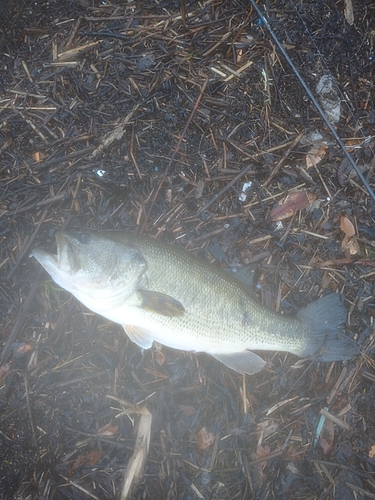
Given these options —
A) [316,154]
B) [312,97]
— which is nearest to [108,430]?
[316,154]

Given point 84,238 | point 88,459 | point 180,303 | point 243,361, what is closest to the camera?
point 84,238

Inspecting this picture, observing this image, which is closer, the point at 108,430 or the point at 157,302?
the point at 157,302

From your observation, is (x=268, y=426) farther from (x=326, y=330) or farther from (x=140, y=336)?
(x=140, y=336)

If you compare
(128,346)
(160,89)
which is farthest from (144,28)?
(128,346)

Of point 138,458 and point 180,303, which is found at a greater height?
point 180,303

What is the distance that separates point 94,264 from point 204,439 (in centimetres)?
188

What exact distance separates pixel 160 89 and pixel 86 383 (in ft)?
8.86

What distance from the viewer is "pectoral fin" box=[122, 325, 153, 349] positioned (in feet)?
10.2

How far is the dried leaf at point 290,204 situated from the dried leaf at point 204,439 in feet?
6.64

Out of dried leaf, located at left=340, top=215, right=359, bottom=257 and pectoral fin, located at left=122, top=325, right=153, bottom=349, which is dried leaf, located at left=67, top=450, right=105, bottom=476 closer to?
pectoral fin, located at left=122, top=325, right=153, bottom=349

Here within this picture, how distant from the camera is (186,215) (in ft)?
11.3

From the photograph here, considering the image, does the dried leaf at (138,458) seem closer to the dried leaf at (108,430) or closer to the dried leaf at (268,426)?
the dried leaf at (108,430)

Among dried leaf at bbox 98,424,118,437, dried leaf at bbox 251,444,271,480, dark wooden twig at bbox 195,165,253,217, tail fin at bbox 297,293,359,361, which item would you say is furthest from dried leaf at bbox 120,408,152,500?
dark wooden twig at bbox 195,165,253,217

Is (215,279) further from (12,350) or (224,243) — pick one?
(12,350)
